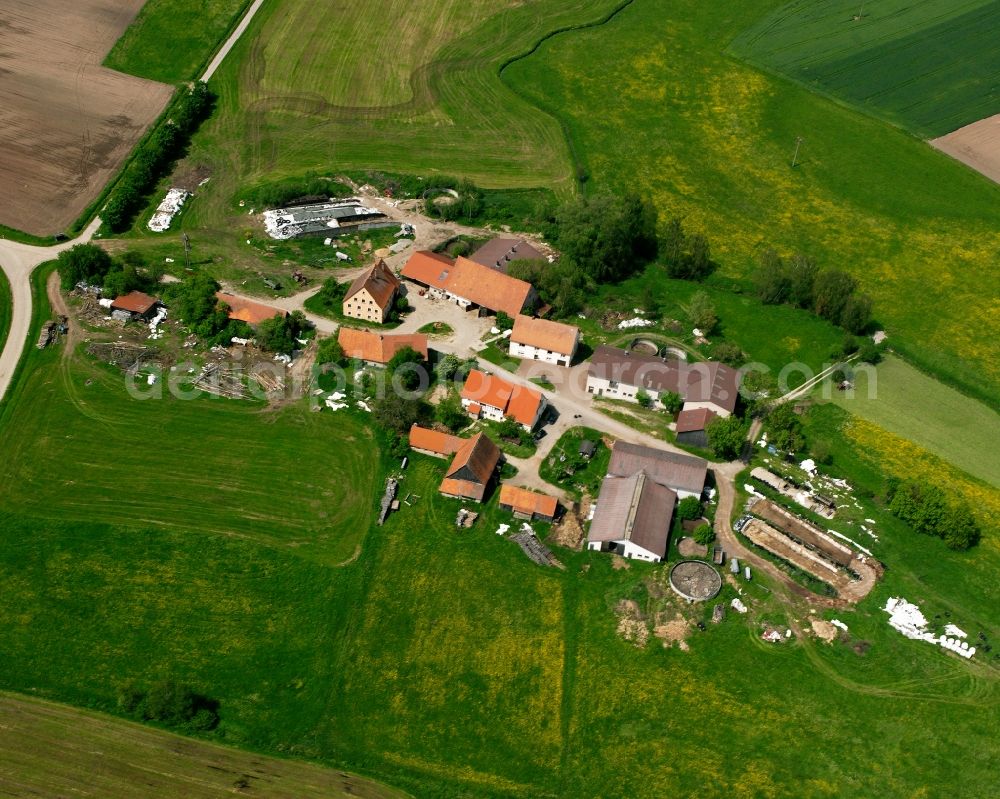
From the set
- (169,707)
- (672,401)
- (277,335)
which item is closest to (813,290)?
(672,401)

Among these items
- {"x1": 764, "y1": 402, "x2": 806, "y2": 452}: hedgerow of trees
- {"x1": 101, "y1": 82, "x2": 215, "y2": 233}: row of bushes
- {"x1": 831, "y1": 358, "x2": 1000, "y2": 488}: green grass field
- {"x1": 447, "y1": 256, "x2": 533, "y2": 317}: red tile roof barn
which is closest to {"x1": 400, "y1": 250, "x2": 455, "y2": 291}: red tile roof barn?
{"x1": 447, "y1": 256, "x2": 533, "y2": 317}: red tile roof barn

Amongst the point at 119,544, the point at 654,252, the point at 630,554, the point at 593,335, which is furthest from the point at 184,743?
the point at 654,252

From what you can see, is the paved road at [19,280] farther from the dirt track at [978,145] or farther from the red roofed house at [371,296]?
the dirt track at [978,145]

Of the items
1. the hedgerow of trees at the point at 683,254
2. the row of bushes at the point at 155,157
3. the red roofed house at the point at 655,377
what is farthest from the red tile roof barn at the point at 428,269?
the row of bushes at the point at 155,157

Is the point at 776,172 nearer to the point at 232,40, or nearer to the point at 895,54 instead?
the point at 895,54

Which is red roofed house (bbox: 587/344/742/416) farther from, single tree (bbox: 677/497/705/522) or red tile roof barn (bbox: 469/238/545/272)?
red tile roof barn (bbox: 469/238/545/272)

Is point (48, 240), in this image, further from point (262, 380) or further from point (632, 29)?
point (632, 29)
